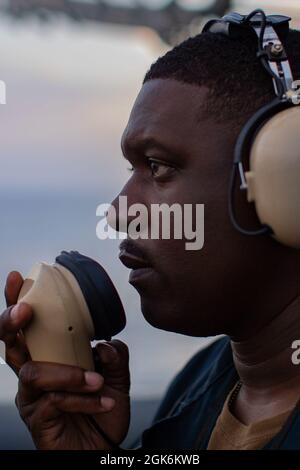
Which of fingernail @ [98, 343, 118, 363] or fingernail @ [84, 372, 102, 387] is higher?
fingernail @ [98, 343, 118, 363]

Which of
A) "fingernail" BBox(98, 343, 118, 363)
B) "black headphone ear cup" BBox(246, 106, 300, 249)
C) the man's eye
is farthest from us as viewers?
"fingernail" BBox(98, 343, 118, 363)

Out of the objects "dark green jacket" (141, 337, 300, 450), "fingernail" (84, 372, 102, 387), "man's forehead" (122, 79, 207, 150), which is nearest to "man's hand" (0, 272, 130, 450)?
"fingernail" (84, 372, 102, 387)

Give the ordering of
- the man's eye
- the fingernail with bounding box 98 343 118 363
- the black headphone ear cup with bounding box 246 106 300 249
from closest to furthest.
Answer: the black headphone ear cup with bounding box 246 106 300 249
the man's eye
the fingernail with bounding box 98 343 118 363

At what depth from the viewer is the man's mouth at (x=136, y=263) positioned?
1.31 meters

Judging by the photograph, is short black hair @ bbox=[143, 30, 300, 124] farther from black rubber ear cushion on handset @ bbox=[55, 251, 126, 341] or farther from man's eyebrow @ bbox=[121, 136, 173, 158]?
black rubber ear cushion on handset @ bbox=[55, 251, 126, 341]

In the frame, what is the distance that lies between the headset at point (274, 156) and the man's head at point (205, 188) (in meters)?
0.03

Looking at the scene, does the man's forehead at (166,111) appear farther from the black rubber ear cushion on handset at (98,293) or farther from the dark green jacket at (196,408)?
the dark green jacket at (196,408)

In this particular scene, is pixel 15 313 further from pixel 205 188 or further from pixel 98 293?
pixel 205 188

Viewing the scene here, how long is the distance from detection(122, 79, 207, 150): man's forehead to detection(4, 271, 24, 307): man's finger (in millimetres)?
288

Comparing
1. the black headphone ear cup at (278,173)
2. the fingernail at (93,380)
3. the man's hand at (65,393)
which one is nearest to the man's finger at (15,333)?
the man's hand at (65,393)

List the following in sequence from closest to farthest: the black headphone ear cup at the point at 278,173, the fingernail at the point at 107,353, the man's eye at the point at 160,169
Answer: the black headphone ear cup at the point at 278,173 < the man's eye at the point at 160,169 < the fingernail at the point at 107,353

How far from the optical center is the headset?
1.18 m

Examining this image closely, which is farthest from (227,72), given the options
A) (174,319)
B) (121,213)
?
(174,319)
